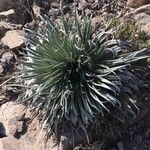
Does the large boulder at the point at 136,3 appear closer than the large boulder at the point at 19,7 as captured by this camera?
Yes

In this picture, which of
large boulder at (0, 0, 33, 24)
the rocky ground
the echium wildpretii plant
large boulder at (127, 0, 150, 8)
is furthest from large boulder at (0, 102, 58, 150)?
large boulder at (127, 0, 150, 8)

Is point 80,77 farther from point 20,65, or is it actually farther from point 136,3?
point 136,3

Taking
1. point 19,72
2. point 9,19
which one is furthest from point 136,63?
point 9,19

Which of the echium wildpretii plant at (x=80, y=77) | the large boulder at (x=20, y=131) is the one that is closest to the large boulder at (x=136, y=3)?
the echium wildpretii plant at (x=80, y=77)

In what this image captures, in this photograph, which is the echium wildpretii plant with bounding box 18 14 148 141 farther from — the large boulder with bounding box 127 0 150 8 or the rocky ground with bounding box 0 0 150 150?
the large boulder with bounding box 127 0 150 8

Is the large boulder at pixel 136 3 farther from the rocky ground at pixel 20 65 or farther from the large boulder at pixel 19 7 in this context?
the large boulder at pixel 19 7

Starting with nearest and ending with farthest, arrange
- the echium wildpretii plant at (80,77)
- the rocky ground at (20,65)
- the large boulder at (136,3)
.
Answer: the echium wildpretii plant at (80,77) < the rocky ground at (20,65) < the large boulder at (136,3)

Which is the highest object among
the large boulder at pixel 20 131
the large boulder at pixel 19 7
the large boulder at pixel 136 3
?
the large boulder at pixel 19 7
